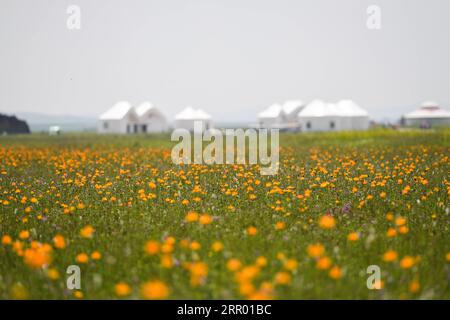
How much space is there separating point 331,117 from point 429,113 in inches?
694

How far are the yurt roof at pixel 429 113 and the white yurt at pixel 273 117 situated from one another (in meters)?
20.4

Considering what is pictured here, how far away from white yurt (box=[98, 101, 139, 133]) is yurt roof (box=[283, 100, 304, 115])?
2526 centimetres

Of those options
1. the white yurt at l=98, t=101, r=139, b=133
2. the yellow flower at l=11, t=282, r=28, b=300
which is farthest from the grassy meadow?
the white yurt at l=98, t=101, r=139, b=133

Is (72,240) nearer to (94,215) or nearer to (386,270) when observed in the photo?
(94,215)

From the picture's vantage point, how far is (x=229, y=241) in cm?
565

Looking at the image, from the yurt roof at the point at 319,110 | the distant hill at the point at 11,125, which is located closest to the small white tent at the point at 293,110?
the yurt roof at the point at 319,110

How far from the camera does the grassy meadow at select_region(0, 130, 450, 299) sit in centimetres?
430

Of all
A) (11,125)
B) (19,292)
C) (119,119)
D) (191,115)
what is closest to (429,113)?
(191,115)

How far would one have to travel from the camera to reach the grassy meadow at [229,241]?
430cm

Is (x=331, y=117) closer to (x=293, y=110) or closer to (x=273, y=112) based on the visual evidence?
(x=293, y=110)

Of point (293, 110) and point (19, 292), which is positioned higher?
point (293, 110)

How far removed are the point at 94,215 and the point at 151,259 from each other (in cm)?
238

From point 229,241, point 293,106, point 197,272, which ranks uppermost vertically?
point 293,106

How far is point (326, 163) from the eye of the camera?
12406 millimetres
